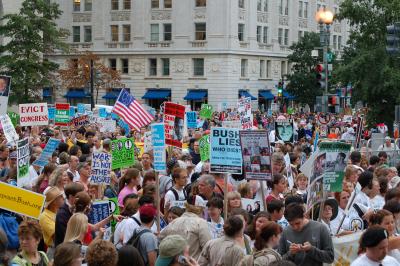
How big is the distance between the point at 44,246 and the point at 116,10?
64.3 metres

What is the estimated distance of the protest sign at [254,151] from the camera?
38.6 ft

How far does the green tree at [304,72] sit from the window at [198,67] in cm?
766

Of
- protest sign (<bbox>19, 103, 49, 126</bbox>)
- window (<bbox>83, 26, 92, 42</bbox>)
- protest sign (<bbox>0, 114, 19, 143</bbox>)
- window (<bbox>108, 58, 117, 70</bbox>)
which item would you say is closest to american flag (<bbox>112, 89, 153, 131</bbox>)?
protest sign (<bbox>19, 103, 49, 126</bbox>)

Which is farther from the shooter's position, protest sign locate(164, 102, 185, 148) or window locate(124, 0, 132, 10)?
window locate(124, 0, 132, 10)

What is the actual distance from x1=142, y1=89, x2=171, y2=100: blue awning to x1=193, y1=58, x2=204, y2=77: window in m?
2.89

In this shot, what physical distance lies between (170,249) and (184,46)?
62.9 m

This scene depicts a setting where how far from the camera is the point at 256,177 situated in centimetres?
1173

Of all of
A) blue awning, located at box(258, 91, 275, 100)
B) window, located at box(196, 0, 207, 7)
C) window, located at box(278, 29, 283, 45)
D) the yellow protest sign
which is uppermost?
window, located at box(196, 0, 207, 7)

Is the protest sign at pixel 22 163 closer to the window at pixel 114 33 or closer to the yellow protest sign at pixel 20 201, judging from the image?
the yellow protest sign at pixel 20 201

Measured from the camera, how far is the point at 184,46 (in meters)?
69.4

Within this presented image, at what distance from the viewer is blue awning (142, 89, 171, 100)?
70.2 metres

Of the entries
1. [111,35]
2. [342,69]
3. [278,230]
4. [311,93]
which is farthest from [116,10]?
[278,230]

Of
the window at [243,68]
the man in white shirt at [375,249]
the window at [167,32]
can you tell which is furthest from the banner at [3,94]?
the window at [167,32]

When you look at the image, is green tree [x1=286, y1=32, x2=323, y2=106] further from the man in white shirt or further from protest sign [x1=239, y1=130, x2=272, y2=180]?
the man in white shirt
